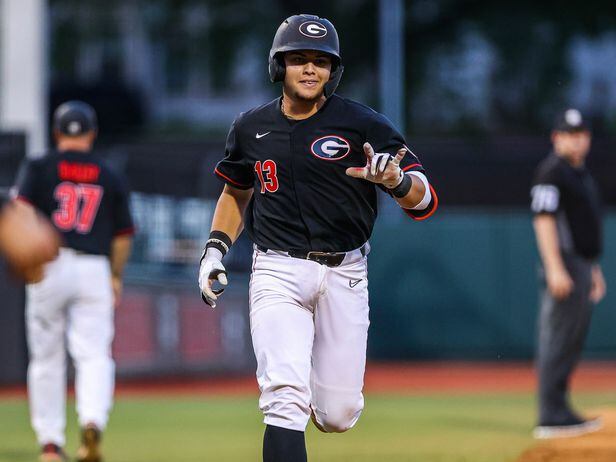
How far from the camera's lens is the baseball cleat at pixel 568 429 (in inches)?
350

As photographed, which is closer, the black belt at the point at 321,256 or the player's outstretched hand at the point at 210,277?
the player's outstretched hand at the point at 210,277

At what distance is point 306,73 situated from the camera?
5.62 m

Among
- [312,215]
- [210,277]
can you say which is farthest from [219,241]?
[312,215]

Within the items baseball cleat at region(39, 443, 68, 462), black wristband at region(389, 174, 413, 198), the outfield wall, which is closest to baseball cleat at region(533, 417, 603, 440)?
baseball cleat at region(39, 443, 68, 462)

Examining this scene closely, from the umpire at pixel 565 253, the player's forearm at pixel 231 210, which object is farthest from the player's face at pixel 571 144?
the player's forearm at pixel 231 210

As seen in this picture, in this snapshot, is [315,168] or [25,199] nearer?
[315,168]

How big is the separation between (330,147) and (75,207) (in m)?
2.80

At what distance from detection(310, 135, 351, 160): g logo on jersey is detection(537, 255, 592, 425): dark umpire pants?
3887 mm

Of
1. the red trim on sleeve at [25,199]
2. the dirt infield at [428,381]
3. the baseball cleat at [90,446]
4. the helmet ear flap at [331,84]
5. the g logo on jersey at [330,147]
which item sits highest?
the helmet ear flap at [331,84]

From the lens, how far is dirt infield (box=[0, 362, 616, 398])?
13.3 meters

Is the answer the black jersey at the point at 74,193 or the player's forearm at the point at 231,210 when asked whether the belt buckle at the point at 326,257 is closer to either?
the player's forearm at the point at 231,210

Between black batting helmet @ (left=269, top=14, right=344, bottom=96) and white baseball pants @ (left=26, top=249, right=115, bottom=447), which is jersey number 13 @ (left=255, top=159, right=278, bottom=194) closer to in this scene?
black batting helmet @ (left=269, top=14, right=344, bottom=96)

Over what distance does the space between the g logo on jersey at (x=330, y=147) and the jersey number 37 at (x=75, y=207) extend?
9.03 ft

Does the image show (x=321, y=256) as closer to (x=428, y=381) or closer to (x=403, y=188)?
(x=403, y=188)
